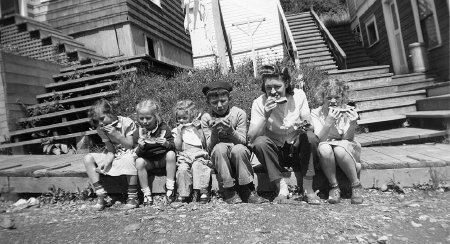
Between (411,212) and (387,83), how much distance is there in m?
5.68

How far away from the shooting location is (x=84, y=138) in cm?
584

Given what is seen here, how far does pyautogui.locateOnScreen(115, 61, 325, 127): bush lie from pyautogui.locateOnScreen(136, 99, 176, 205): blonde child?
5.92 feet

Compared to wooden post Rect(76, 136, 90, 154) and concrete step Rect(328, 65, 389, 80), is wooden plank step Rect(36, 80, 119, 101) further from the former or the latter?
concrete step Rect(328, 65, 389, 80)

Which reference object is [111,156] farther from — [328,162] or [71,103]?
[71,103]

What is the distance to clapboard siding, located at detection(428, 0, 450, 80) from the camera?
6785 mm

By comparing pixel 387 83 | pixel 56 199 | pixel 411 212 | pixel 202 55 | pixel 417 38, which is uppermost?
pixel 202 55

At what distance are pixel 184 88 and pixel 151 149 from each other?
3.23 meters

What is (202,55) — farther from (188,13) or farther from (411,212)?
(411,212)

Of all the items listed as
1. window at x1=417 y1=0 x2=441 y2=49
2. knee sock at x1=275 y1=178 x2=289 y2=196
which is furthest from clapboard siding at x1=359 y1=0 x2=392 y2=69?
knee sock at x1=275 y1=178 x2=289 y2=196

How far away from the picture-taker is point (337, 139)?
315cm

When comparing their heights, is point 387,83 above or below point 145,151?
above

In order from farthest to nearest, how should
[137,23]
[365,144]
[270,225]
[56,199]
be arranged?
[137,23] < [365,144] < [56,199] < [270,225]

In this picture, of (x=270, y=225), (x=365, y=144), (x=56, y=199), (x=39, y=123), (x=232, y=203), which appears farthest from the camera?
(x=39, y=123)

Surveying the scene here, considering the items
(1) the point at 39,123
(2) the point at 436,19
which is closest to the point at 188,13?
(1) the point at 39,123
